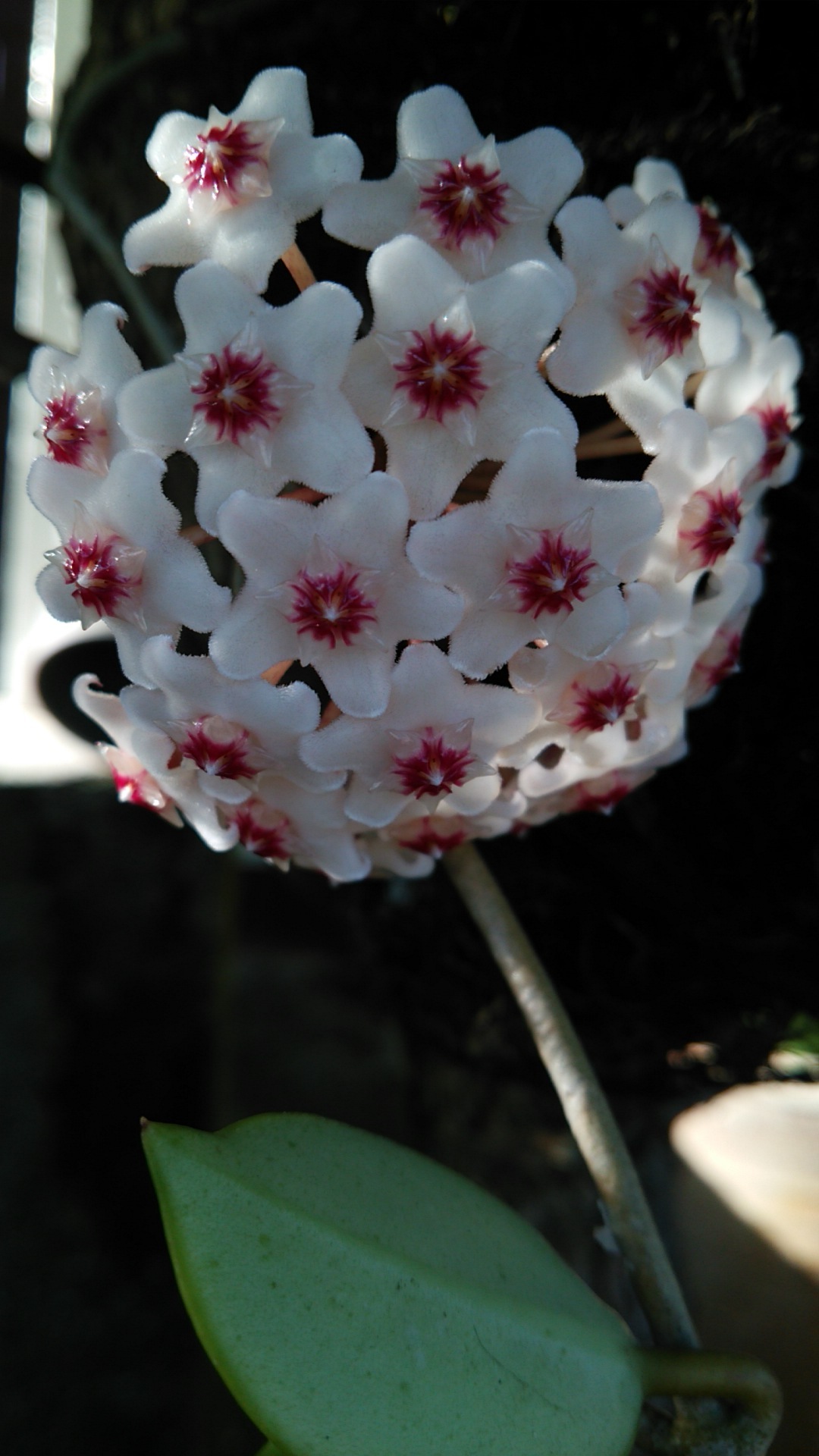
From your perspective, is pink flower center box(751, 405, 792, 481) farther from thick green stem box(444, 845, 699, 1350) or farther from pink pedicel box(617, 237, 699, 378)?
thick green stem box(444, 845, 699, 1350)

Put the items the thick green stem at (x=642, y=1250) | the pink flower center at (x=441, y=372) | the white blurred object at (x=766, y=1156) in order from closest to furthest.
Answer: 1. the pink flower center at (x=441, y=372)
2. the thick green stem at (x=642, y=1250)
3. the white blurred object at (x=766, y=1156)

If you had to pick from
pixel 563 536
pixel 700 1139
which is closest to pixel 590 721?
pixel 563 536

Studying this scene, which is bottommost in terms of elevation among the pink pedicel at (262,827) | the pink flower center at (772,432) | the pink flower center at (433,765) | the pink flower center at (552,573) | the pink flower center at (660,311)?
the pink pedicel at (262,827)

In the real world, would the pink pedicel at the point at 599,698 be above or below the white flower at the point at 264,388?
below

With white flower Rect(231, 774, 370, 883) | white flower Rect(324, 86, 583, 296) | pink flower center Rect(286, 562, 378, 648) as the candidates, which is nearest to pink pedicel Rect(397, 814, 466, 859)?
white flower Rect(231, 774, 370, 883)

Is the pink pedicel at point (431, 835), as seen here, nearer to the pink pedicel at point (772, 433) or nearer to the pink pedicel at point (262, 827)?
the pink pedicel at point (262, 827)

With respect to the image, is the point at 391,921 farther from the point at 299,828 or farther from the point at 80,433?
the point at 80,433

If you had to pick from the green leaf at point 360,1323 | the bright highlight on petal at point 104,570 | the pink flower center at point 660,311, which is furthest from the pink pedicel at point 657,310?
the green leaf at point 360,1323
